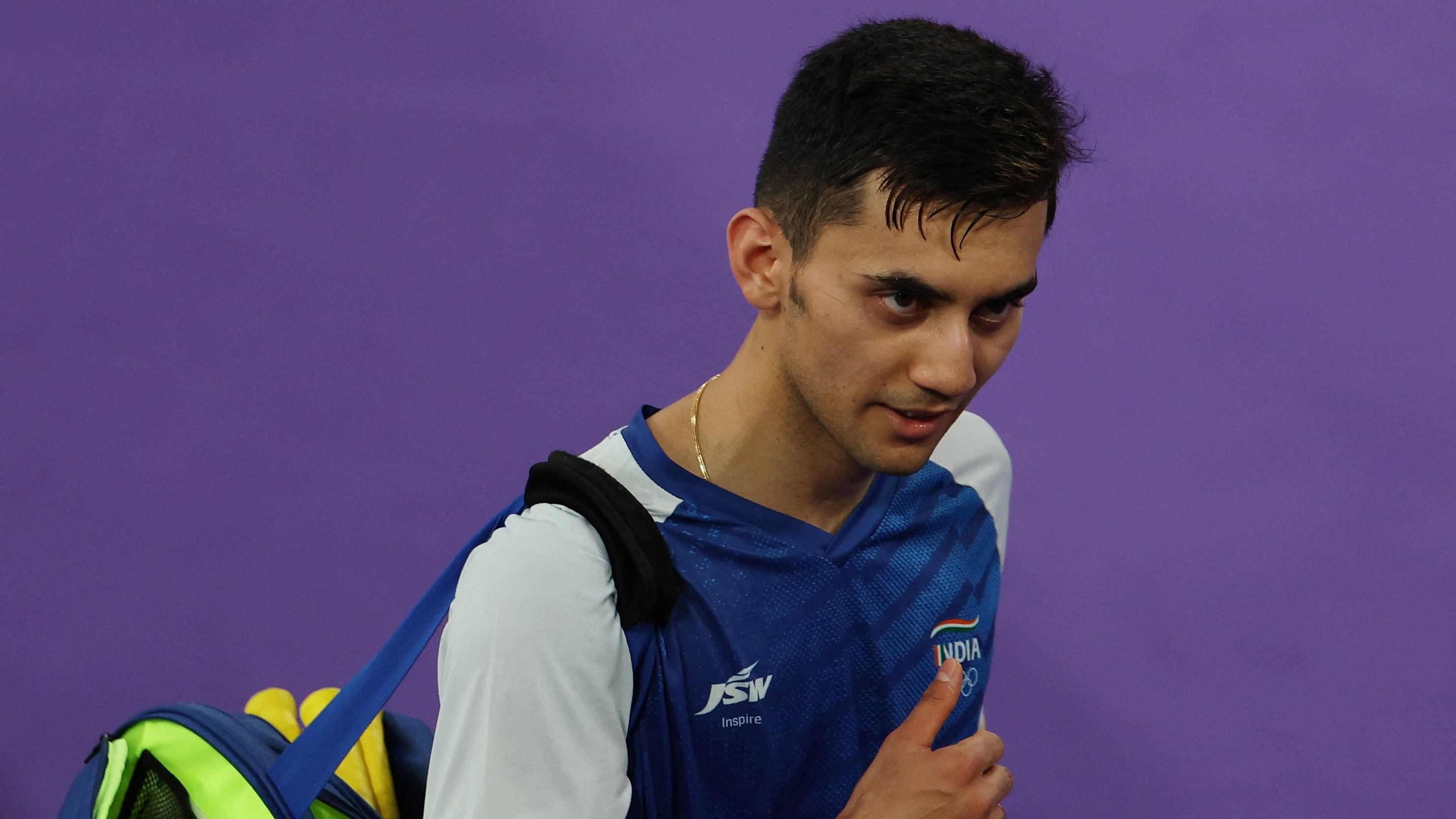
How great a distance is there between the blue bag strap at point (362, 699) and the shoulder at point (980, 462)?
56cm

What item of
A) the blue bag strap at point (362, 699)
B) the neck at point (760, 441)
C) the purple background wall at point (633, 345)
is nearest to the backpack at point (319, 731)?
the blue bag strap at point (362, 699)

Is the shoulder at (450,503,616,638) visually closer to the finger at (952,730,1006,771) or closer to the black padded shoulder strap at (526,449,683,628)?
the black padded shoulder strap at (526,449,683,628)

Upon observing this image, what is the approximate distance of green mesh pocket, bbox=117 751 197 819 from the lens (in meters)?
1.58

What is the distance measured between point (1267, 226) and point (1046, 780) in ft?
4.12

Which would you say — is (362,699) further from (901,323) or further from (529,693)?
(901,323)

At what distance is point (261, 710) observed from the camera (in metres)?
1.92

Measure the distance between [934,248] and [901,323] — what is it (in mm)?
75

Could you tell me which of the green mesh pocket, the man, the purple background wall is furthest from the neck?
the purple background wall

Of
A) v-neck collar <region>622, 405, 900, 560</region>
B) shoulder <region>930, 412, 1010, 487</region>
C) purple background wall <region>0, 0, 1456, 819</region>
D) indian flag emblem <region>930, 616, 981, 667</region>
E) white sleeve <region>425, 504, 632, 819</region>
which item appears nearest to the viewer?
white sleeve <region>425, 504, 632, 819</region>

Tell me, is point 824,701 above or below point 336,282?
below

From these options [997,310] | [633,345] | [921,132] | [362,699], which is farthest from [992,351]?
[633,345]

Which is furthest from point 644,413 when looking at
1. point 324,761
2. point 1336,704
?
point 1336,704

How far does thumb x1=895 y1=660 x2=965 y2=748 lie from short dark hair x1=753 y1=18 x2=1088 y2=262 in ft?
1.38

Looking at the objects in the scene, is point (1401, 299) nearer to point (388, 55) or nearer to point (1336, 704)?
point (1336, 704)
